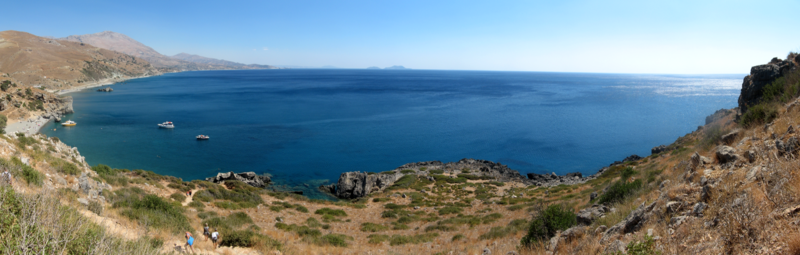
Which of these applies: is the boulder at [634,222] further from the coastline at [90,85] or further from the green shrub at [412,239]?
the coastline at [90,85]

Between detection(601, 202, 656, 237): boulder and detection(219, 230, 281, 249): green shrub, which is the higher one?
detection(601, 202, 656, 237): boulder

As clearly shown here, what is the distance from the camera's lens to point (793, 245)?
4.45 m

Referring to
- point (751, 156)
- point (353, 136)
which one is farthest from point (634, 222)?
point (353, 136)

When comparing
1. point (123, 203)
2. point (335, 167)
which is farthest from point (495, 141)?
point (123, 203)

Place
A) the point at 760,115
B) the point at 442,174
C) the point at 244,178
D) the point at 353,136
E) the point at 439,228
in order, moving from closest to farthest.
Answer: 1. the point at 760,115
2. the point at 439,228
3. the point at 244,178
4. the point at 442,174
5. the point at 353,136

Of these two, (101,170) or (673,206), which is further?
(101,170)

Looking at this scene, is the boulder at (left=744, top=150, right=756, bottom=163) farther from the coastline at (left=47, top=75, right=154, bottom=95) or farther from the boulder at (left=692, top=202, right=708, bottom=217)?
the coastline at (left=47, top=75, right=154, bottom=95)

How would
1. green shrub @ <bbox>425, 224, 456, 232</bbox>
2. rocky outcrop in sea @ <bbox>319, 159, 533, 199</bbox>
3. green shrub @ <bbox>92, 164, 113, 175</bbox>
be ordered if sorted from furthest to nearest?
rocky outcrop in sea @ <bbox>319, 159, 533, 199</bbox>, green shrub @ <bbox>92, 164, 113, 175</bbox>, green shrub @ <bbox>425, 224, 456, 232</bbox>

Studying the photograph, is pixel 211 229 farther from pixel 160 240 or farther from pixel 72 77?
pixel 72 77

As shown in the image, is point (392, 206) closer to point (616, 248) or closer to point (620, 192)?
point (620, 192)

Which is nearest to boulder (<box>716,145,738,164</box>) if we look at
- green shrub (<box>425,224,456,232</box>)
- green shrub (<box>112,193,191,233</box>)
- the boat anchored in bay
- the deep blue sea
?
green shrub (<box>425,224,456,232</box>)

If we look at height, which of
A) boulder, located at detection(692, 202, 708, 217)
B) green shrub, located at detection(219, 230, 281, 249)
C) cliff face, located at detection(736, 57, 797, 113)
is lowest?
green shrub, located at detection(219, 230, 281, 249)

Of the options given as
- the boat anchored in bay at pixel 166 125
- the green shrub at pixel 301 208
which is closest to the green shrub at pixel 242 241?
the green shrub at pixel 301 208

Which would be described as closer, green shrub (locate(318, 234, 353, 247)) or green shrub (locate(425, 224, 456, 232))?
green shrub (locate(318, 234, 353, 247))
